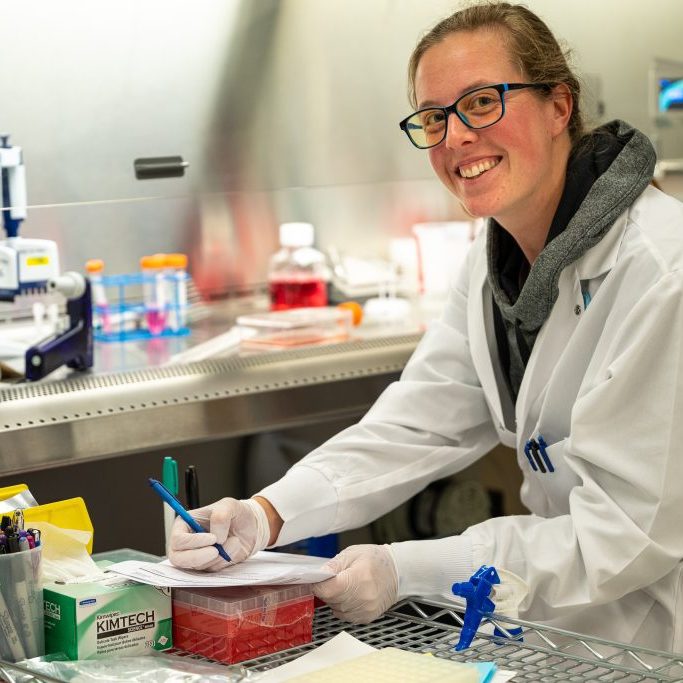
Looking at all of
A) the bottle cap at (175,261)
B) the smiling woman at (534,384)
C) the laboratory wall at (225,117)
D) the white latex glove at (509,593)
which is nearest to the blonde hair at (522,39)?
the smiling woman at (534,384)

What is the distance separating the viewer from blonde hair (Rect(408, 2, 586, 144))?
1581 millimetres

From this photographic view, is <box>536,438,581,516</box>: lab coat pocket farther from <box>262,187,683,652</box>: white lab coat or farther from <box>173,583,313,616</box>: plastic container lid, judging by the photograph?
<box>173,583,313,616</box>: plastic container lid

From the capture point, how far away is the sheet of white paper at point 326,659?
1.10m

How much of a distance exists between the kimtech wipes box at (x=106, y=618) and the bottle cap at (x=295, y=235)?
1.70m

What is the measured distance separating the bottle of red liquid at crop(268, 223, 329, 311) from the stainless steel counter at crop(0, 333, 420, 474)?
382 millimetres

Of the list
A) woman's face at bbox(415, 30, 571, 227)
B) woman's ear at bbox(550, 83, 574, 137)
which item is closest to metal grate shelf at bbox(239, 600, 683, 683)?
woman's face at bbox(415, 30, 571, 227)

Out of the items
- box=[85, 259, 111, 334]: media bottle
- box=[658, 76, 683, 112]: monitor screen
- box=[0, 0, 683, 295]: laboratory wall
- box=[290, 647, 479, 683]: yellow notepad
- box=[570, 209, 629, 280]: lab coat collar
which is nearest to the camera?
box=[290, 647, 479, 683]: yellow notepad

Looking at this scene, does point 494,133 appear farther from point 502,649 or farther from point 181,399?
point 181,399

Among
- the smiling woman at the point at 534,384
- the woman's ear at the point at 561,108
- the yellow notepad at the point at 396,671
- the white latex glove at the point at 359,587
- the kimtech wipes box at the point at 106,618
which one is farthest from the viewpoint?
the woman's ear at the point at 561,108

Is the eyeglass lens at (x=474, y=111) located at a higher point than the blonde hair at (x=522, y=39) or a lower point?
lower

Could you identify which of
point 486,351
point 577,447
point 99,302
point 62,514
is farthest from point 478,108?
point 99,302

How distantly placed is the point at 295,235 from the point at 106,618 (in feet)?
5.76

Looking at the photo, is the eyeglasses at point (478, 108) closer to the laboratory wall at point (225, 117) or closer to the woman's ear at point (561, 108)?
the woman's ear at point (561, 108)

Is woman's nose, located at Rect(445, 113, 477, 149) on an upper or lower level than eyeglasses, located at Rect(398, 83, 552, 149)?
lower
